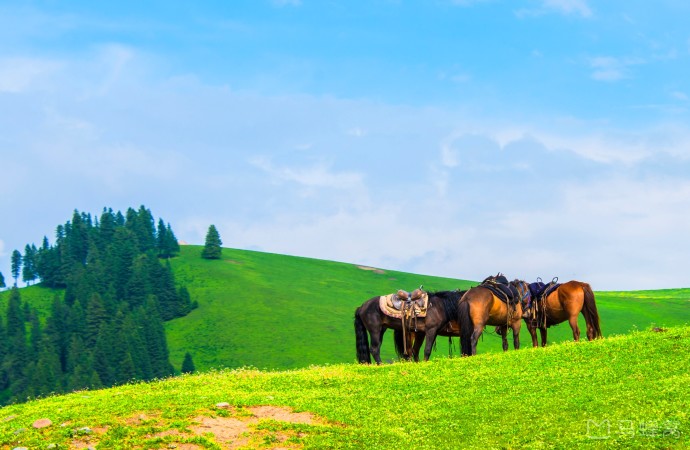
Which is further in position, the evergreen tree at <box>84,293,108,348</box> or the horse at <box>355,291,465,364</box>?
the evergreen tree at <box>84,293,108,348</box>

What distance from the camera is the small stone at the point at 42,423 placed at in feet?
71.4

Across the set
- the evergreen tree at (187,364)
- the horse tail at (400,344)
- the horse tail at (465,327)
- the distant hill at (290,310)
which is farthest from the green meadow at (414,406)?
the evergreen tree at (187,364)

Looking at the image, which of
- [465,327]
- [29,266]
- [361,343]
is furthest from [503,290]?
[29,266]

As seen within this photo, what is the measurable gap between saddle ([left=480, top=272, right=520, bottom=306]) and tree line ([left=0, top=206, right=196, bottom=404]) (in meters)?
99.5

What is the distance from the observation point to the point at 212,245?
17800cm

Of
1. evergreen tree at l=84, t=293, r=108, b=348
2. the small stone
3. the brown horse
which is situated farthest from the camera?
evergreen tree at l=84, t=293, r=108, b=348

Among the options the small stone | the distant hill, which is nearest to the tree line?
the distant hill

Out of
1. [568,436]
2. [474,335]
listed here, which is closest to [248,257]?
[474,335]

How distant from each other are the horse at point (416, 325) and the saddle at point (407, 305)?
0.72 ft

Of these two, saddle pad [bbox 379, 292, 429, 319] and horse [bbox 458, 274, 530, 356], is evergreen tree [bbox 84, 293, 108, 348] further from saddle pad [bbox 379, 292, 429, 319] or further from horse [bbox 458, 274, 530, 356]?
horse [bbox 458, 274, 530, 356]

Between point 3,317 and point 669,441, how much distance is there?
511 ft

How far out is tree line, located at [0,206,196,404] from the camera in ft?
425

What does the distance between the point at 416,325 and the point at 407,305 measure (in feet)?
2.87

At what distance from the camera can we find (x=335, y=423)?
22.6 m
